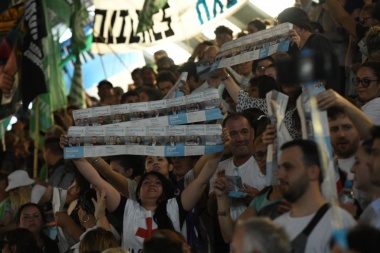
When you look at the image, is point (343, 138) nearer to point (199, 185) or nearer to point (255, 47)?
point (199, 185)

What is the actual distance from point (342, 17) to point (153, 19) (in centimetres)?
355

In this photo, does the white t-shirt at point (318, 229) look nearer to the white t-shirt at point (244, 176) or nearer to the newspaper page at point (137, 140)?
the white t-shirt at point (244, 176)

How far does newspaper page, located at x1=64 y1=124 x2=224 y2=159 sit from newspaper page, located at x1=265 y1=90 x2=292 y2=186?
123 cm

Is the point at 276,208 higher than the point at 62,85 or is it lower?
lower

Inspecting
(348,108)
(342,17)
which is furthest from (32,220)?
(348,108)

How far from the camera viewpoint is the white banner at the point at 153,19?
44.5 feet

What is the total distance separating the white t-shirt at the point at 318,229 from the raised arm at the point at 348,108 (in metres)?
0.77

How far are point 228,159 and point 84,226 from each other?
1.38 m

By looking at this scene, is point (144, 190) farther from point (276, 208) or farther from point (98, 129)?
point (276, 208)

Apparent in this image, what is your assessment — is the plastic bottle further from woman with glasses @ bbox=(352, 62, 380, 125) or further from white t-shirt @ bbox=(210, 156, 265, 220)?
white t-shirt @ bbox=(210, 156, 265, 220)

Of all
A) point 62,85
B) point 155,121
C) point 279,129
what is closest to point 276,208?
point 279,129

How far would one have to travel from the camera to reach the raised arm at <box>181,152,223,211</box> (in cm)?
955

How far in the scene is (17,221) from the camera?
11.9m

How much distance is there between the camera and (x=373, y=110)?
9.40 metres
